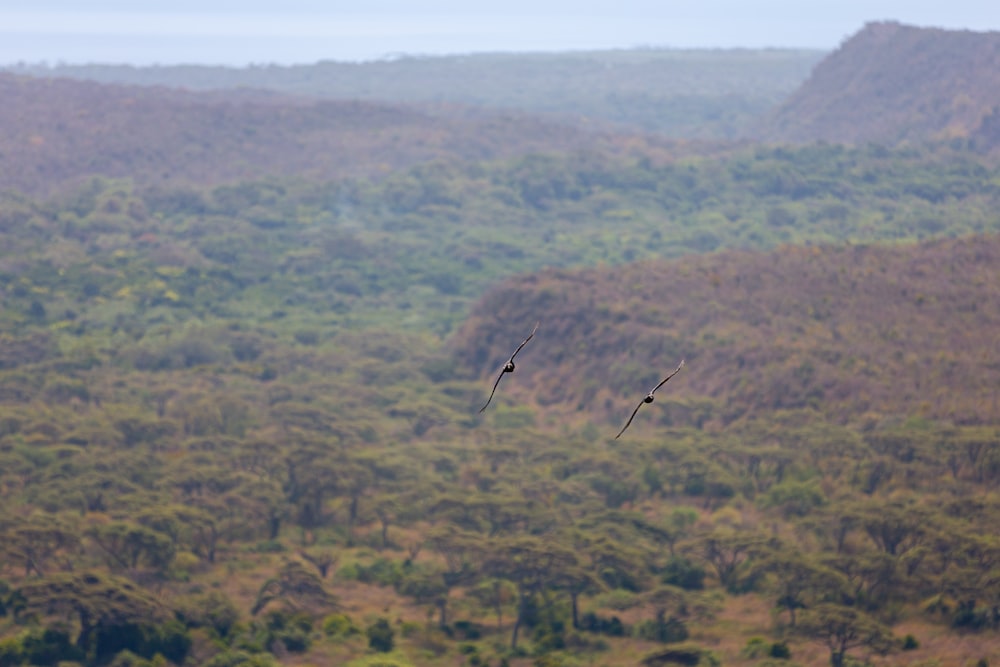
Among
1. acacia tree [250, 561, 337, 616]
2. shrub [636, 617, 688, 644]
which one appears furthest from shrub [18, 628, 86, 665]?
shrub [636, 617, 688, 644]

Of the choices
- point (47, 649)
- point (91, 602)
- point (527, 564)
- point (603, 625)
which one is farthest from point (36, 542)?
point (603, 625)

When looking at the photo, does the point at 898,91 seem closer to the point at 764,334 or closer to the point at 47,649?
the point at 764,334

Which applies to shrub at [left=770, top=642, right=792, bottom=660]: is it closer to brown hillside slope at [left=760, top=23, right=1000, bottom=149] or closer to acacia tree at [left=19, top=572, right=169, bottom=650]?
acacia tree at [left=19, top=572, right=169, bottom=650]

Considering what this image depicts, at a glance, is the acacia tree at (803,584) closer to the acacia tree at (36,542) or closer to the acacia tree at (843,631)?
the acacia tree at (843,631)

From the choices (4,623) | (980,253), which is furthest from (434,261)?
(4,623)

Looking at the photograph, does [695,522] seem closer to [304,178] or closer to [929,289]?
[929,289]

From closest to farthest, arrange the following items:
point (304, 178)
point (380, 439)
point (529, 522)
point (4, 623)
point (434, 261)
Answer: point (4, 623) → point (529, 522) → point (380, 439) → point (434, 261) → point (304, 178)
